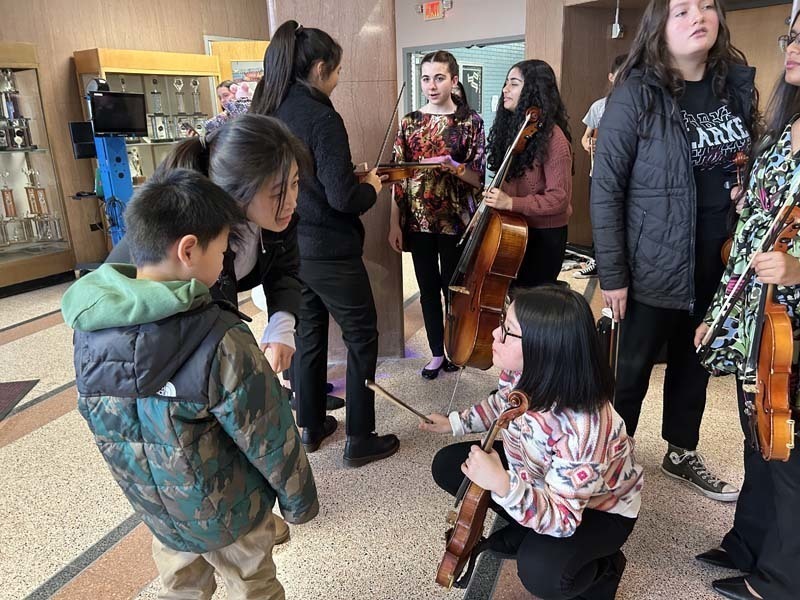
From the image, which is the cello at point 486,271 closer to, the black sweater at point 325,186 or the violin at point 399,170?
the violin at point 399,170

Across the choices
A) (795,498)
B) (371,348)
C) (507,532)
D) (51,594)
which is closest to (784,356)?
(795,498)

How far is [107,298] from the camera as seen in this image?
96 centimetres

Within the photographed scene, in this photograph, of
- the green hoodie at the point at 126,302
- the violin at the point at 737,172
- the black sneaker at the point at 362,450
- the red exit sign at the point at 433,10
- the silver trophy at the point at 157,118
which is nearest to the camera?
the green hoodie at the point at 126,302

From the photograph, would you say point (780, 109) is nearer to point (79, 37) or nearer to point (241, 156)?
point (241, 156)

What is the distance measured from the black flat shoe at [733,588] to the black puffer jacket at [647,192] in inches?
29.5

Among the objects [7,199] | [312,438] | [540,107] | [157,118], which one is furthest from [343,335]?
Answer: [157,118]

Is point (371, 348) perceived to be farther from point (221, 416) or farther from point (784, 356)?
point (784, 356)

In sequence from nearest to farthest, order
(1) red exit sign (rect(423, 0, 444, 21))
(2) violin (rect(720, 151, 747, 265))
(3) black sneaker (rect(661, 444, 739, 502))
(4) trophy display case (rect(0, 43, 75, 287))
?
(2) violin (rect(720, 151, 747, 265)), (3) black sneaker (rect(661, 444, 739, 502)), (4) trophy display case (rect(0, 43, 75, 287)), (1) red exit sign (rect(423, 0, 444, 21))

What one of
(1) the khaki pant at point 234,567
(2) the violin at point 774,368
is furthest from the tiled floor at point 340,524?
(2) the violin at point 774,368

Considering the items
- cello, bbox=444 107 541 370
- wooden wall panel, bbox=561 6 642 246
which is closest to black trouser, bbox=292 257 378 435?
cello, bbox=444 107 541 370

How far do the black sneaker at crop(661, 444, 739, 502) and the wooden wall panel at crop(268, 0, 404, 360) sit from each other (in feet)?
4.92

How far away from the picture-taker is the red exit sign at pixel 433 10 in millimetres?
6363

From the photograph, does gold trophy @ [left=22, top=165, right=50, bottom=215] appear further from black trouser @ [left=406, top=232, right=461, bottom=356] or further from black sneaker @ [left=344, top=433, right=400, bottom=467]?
black sneaker @ [left=344, top=433, right=400, bottom=467]

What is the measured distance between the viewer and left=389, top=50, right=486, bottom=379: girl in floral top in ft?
8.55
